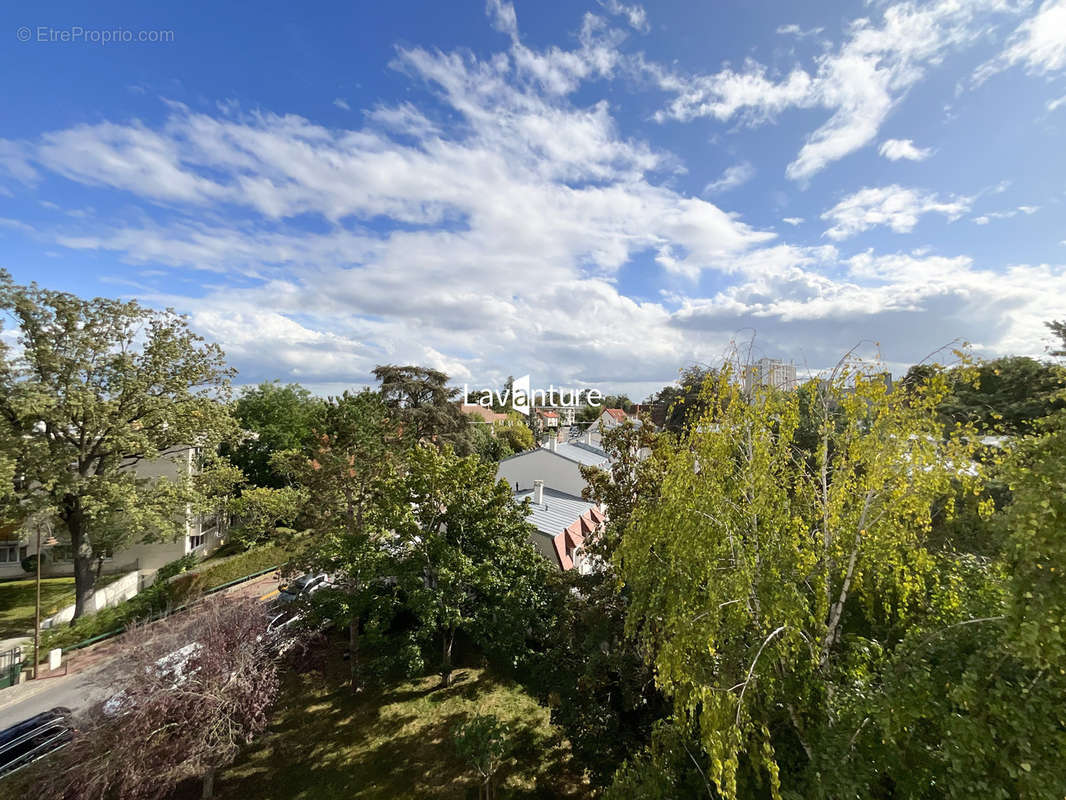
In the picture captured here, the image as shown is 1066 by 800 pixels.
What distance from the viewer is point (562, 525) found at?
2033 cm

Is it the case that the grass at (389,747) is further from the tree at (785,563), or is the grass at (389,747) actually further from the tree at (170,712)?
the tree at (785,563)

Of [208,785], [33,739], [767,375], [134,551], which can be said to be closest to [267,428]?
[134,551]

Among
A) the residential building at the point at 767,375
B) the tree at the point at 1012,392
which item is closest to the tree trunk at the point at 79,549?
the residential building at the point at 767,375

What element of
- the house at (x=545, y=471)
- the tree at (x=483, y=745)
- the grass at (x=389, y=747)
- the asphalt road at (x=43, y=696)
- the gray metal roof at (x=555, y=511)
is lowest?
the grass at (x=389, y=747)

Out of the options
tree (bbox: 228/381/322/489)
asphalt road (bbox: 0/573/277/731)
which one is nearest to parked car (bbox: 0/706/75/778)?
asphalt road (bbox: 0/573/277/731)

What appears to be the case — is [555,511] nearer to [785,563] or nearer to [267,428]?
[785,563]

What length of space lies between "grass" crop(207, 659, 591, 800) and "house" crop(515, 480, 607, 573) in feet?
17.5

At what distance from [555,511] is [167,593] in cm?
1882

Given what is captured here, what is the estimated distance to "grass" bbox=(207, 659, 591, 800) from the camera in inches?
418

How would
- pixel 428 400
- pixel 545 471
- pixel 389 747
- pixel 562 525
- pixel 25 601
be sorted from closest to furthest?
pixel 389 747 < pixel 562 525 < pixel 25 601 < pixel 545 471 < pixel 428 400

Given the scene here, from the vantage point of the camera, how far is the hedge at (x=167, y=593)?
58.5 feet

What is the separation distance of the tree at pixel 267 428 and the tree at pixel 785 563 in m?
33.8

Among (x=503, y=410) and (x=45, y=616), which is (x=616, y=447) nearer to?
(x=45, y=616)

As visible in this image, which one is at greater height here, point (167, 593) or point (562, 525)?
point (562, 525)
